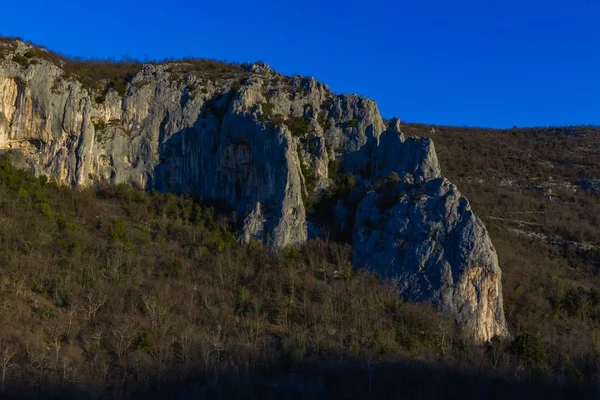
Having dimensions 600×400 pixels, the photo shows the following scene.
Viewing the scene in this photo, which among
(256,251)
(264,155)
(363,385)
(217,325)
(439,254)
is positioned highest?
(264,155)

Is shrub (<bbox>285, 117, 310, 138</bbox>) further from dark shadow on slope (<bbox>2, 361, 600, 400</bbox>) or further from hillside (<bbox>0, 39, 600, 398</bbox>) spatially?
dark shadow on slope (<bbox>2, 361, 600, 400</bbox>)

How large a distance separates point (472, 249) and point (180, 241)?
86.9ft

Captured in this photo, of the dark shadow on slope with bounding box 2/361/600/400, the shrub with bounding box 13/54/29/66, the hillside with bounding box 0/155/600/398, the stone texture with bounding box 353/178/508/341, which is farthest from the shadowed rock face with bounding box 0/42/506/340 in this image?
the dark shadow on slope with bounding box 2/361/600/400

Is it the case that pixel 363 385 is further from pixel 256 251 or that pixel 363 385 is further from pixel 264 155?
pixel 264 155

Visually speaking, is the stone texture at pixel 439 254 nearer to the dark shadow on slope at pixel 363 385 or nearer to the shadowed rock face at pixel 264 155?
the shadowed rock face at pixel 264 155

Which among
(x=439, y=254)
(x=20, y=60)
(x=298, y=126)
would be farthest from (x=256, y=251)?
(x=20, y=60)

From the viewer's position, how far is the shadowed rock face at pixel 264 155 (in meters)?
52.2

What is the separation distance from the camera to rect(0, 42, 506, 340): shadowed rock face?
2057 inches

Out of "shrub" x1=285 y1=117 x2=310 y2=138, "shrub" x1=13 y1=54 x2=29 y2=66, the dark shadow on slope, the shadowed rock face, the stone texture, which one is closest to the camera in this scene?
the dark shadow on slope

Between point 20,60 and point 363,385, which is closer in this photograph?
point 363,385

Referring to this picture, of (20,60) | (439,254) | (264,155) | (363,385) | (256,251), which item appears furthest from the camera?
(20,60)

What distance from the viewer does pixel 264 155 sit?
63.1 metres

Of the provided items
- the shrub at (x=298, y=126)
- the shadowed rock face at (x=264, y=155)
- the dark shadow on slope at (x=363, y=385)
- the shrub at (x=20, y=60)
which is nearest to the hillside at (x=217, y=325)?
the dark shadow on slope at (x=363, y=385)

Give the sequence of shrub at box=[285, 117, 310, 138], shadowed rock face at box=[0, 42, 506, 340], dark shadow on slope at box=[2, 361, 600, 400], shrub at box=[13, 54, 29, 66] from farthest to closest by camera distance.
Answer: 1. shrub at box=[285, 117, 310, 138]
2. shrub at box=[13, 54, 29, 66]
3. shadowed rock face at box=[0, 42, 506, 340]
4. dark shadow on slope at box=[2, 361, 600, 400]
